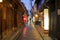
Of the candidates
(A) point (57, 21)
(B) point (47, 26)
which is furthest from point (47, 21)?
(A) point (57, 21)

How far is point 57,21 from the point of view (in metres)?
18.2

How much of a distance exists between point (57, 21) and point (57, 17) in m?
0.36

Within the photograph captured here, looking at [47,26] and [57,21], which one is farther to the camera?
[47,26]

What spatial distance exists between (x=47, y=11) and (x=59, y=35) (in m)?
7.51

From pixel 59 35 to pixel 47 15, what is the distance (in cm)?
724

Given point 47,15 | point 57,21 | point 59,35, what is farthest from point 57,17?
point 47,15

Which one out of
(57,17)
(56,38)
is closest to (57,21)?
(57,17)

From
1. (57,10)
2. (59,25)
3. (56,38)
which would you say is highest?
(57,10)

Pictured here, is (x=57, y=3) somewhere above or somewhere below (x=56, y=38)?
above

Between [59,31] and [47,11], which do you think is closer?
[59,31]

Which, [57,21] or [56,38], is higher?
[57,21]

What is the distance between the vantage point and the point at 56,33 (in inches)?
712

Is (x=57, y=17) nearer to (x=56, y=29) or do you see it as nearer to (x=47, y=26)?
(x=56, y=29)

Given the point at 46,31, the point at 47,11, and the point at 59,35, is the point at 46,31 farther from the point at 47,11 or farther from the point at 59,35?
the point at 59,35
